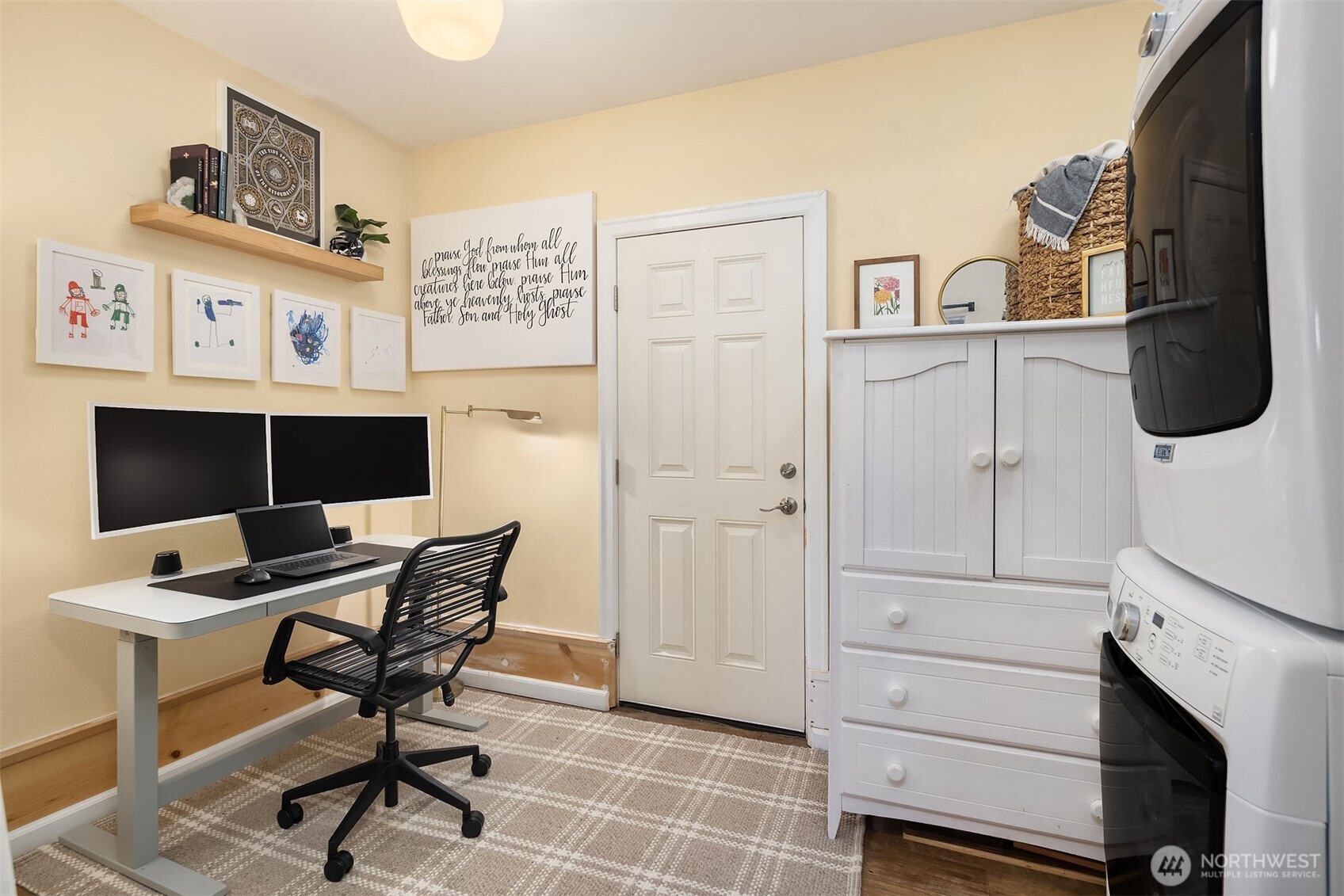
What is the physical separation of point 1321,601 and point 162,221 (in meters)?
2.83

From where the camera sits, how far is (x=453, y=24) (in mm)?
1688

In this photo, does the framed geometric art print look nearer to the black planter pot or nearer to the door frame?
the black planter pot

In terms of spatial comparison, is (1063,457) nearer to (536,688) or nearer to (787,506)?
(787,506)

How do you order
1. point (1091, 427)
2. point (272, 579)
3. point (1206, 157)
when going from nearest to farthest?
point (1206, 157) → point (1091, 427) → point (272, 579)

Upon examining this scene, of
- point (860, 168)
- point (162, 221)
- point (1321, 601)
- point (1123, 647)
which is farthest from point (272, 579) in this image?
point (860, 168)

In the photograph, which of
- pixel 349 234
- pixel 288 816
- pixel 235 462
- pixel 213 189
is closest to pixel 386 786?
pixel 288 816

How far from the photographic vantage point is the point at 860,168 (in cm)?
249

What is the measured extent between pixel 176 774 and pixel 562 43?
285cm

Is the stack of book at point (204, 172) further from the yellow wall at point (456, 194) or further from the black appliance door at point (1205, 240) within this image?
the black appliance door at point (1205, 240)

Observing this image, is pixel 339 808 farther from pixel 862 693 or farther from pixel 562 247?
pixel 562 247

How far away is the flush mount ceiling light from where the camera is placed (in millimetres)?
1659

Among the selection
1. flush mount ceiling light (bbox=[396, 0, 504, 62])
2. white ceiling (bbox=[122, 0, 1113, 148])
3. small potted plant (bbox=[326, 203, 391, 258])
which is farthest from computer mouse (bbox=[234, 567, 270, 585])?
white ceiling (bbox=[122, 0, 1113, 148])

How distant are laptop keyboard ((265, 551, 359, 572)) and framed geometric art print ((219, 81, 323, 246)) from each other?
128 cm

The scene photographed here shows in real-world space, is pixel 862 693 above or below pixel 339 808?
above
